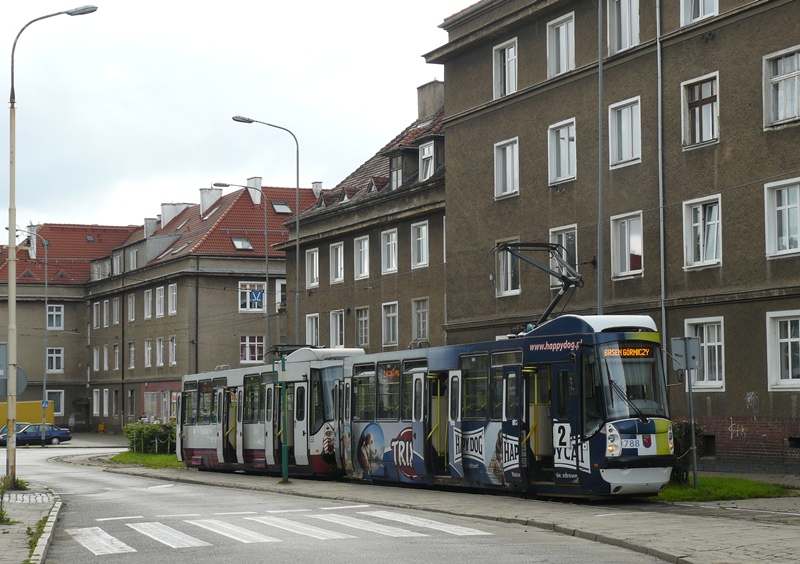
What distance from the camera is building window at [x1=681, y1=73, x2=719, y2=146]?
1193 inches

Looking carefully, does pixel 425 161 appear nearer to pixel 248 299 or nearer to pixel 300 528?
pixel 248 299

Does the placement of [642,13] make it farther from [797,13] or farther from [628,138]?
[797,13]

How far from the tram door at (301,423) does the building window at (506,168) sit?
33.3ft

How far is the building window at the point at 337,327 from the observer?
52.9 m

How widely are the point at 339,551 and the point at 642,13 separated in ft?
72.9

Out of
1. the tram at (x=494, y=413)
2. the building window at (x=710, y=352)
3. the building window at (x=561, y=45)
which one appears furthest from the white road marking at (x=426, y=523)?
the building window at (x=561, y=45)

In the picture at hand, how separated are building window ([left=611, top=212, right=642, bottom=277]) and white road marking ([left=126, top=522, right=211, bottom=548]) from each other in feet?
59.2

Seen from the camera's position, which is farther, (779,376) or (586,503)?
(779,376)

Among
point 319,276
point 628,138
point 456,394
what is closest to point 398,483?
point 456,394

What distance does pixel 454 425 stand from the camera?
78.7ft

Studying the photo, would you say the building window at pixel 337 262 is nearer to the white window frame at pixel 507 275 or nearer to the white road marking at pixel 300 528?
the white window frame at pixel 507 275

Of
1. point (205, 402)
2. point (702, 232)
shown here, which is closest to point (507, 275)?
point (702, 232)

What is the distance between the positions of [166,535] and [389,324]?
33192 mm

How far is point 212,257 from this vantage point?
7412cm
